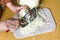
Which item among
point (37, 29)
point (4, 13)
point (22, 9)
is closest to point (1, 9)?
point (4, 13)

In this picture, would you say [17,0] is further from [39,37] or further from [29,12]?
[39,37]

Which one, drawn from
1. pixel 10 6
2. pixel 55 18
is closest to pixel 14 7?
pixel 10 6

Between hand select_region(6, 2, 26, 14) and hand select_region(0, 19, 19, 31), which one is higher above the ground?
hand select_region(6, 2, 26, 14)

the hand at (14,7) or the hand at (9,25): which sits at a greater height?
Answer: the hand at (14,7)

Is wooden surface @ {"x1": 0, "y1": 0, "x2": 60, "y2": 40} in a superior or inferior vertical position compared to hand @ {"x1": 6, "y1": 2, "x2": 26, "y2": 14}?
inferior

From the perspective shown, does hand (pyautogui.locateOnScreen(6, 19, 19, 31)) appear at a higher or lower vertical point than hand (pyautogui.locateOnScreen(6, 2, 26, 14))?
lower

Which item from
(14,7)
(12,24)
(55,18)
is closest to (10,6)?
(14,7)

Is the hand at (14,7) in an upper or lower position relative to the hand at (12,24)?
upper

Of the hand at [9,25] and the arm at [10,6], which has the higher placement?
the arm at [10,6]

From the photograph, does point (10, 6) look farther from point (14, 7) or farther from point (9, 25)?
point (9, 25)

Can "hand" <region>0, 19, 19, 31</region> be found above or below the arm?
below

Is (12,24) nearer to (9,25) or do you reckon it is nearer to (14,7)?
(9,25)

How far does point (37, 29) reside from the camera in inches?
32.7

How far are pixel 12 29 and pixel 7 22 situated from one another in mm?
52
